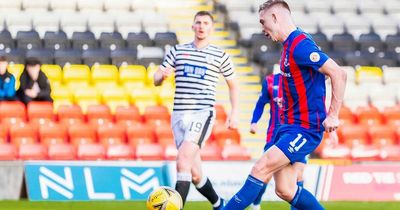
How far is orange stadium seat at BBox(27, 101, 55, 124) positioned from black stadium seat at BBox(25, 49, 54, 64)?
2.74 metres

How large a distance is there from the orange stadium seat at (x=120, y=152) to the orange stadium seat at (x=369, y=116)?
4702mm

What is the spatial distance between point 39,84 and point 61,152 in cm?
133

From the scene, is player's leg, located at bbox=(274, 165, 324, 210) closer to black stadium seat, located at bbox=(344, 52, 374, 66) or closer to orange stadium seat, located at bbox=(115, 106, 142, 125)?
orange stadium seat, located at bbox=(115, 106, 142, 125)

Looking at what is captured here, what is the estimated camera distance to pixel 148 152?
55.5ft

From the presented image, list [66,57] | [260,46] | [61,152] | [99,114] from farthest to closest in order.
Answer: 1. [260,46]
2. [66,57]
3. [99,114]
4. [61,152]

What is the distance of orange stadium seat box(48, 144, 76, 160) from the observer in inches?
648

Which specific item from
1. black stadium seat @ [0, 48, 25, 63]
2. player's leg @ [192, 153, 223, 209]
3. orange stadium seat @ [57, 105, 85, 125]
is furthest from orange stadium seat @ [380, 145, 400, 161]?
player's leg @ [192, 153, 223, 209]

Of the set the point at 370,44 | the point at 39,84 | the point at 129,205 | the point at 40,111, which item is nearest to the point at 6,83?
the point at 39,84

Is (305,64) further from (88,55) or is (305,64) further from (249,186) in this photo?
(88,55)

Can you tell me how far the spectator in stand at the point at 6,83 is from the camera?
16.9 meters

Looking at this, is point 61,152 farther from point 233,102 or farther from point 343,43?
point 343,43

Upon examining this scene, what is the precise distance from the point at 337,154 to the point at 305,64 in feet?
31.5

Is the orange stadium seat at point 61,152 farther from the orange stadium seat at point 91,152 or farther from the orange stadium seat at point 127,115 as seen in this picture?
the orange stadium seat at point 127,115

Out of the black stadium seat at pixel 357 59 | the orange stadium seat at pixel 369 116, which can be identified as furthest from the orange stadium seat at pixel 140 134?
the black stadium seat at pixel 357 59
